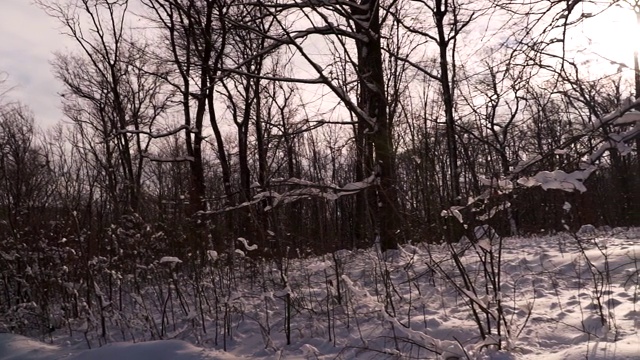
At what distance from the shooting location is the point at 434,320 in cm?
459

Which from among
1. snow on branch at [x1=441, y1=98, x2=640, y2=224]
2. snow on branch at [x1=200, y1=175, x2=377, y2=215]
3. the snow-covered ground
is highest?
snow on branch at [x1=200, y1=175, x2=377, y2=215]

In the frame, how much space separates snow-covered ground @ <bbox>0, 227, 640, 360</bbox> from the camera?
3.52m

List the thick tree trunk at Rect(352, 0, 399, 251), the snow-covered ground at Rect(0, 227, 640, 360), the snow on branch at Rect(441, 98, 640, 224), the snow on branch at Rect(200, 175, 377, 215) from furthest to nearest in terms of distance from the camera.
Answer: the thick tree trunk at Rect(352, 0, 399, 251) → the snow on branch at Rect(200, 175, 377, 215) → the snow-covered ground at Rect(0, 227, 640, 360) → the snow on branch at Rect(441, 98, 640, 224)

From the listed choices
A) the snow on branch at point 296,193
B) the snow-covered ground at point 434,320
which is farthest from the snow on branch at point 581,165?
the snow on branch at point 296,193

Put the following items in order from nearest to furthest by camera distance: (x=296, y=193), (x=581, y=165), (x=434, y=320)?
(x=581, y=165)
(x=434, y=320)
(x=296, y=193)

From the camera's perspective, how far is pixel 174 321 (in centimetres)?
631

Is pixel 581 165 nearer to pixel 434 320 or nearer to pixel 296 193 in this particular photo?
pixel 434 320

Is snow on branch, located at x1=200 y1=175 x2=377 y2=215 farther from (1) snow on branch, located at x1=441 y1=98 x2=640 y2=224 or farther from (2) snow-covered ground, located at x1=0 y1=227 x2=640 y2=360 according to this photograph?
(1) snow on branch, located at x1=441 y1=98 x2=640 y2=224

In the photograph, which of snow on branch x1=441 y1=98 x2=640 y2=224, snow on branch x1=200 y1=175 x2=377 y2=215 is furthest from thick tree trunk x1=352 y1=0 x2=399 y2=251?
snow on branch x1=441 y1=98 x2=640 y2=224

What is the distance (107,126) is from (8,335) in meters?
20.1

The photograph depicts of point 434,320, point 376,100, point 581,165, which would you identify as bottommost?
point 434,320

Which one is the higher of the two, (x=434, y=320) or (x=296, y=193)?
(x=296, y=193)

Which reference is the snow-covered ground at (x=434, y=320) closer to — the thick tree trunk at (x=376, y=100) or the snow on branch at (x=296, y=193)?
the snow on branch at (x=296, y=193)

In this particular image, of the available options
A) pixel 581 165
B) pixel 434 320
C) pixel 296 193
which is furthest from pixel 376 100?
pixel 581 165
